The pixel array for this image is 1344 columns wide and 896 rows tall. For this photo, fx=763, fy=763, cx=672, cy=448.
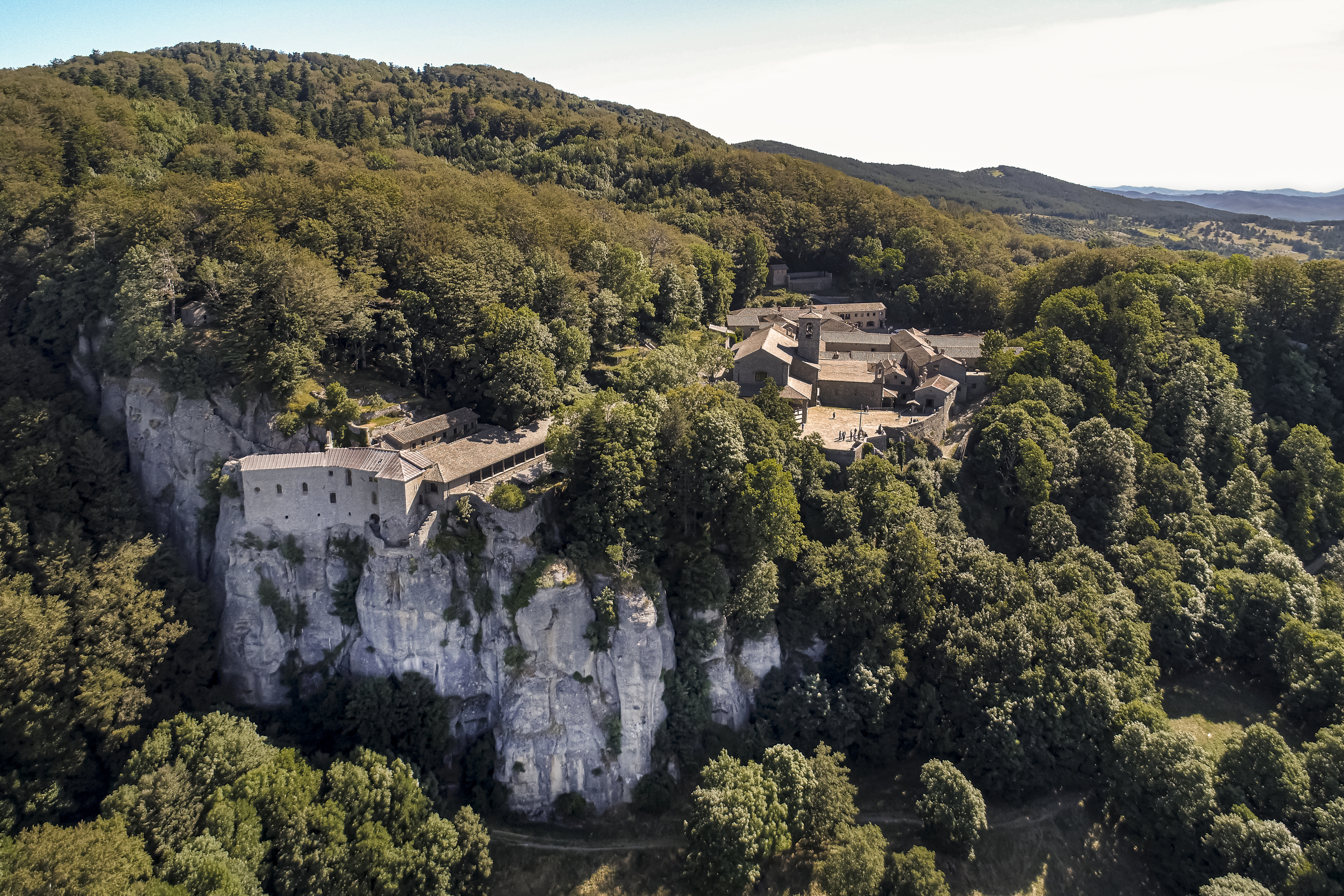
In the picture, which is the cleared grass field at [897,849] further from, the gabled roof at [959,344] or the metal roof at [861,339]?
the metal roof at [861,339]

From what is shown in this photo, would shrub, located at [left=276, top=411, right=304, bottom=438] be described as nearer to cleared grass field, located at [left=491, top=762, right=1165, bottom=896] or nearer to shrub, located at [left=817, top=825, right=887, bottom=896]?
cleared grass field, located at [left=491, top=762, right=1165, bottom=896]

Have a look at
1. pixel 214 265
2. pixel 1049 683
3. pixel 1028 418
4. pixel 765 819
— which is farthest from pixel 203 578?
pixel 1028 418

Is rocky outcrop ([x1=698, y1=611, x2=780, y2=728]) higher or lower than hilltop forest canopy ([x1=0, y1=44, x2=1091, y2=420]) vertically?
lower

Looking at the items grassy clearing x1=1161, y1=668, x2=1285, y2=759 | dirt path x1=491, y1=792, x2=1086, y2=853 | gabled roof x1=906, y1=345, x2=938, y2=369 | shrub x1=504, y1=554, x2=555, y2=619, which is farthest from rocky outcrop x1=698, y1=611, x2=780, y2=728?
gabled roof x1=906, y1=345, x2=938, y2=369

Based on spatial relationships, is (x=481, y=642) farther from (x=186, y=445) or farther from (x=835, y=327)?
(x=835, y=327)

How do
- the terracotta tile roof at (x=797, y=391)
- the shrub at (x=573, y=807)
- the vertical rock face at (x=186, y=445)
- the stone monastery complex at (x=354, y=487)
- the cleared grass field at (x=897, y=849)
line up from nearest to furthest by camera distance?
the cleared grass field at (x=897, y=849), the stone monastery complex at (x=354, y=487), the shrub at (x=573, y=807), the vertical rock face at (x=186, y=445), the terracotta tile roof at (x=797, y=391)

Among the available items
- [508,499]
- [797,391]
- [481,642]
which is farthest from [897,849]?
[797,391]

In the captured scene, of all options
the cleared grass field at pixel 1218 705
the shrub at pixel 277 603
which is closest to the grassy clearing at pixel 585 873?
the shrub at pixel 277 603
